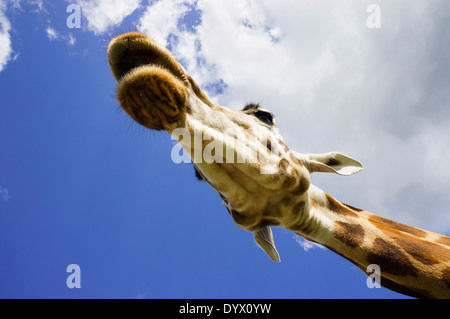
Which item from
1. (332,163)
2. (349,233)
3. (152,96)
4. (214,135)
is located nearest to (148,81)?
(152,96)

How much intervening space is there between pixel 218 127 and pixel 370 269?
8.04 feet

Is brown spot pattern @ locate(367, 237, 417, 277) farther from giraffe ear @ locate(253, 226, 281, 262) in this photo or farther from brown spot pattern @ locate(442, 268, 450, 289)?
giraffe ear @ locate(253, 226, 281, 262)

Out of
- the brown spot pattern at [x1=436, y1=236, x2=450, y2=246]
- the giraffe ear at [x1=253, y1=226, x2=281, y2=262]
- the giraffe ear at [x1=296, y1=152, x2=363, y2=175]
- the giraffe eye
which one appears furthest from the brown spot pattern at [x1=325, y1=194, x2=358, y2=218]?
the giraffe eye

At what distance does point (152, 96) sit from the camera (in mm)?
2352

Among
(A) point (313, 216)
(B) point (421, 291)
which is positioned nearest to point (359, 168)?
(A) point (313, 216)

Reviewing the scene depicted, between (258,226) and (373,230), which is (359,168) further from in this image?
(258,226)

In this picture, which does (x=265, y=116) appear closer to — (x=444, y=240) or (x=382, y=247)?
(x=382, y=247)

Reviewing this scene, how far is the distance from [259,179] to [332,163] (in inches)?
69.3

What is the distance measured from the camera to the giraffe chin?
2303 millimetres

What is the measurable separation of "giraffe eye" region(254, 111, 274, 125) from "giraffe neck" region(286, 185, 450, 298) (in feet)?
3.90

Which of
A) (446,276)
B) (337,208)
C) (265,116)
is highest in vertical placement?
(265,116)

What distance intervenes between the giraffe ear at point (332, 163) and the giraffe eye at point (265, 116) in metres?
0.73

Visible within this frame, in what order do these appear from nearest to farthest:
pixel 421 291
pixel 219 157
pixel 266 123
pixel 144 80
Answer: pixel 144 80 < pixel 219 157 < pixel 421 291 < pixel 266 123
